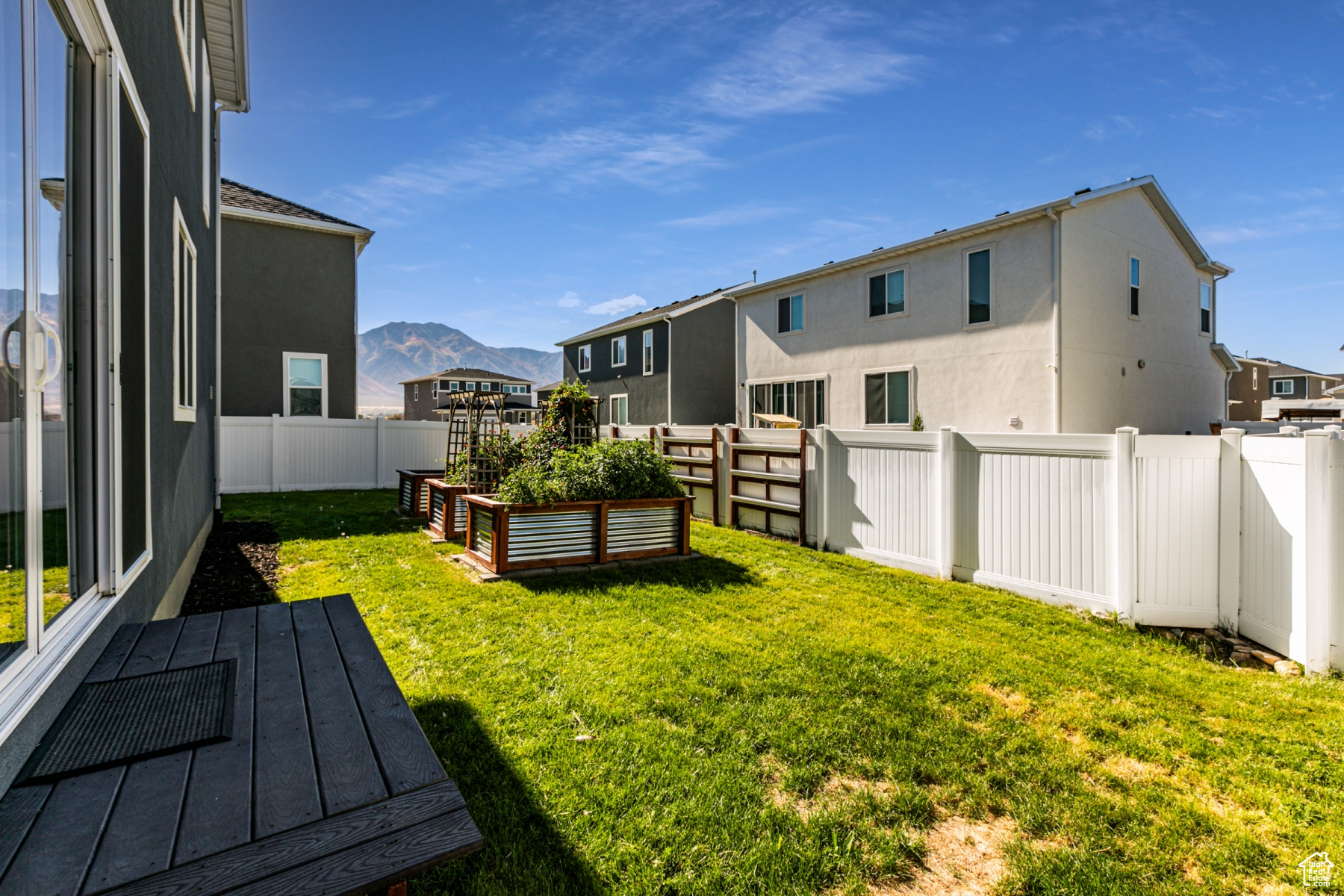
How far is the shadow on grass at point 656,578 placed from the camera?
19.5 feet

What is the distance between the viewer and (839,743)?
308 centimetres

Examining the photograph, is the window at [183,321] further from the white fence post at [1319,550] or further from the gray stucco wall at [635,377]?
the gray stucco wall at [635,377]

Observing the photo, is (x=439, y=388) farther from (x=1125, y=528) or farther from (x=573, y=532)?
(x=1125, y=528)

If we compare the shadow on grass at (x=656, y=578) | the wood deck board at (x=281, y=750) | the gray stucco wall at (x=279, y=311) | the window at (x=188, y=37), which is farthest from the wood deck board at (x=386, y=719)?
the gray stucco wall at (x=279, y=311)

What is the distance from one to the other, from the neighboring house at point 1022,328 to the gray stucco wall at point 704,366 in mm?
4617

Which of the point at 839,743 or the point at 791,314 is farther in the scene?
the point at 791,314

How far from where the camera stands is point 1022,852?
233cm

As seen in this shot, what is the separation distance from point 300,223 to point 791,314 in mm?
12532

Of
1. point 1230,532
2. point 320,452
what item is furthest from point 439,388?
point 1230,532

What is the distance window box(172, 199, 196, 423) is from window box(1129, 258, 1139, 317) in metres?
16.2

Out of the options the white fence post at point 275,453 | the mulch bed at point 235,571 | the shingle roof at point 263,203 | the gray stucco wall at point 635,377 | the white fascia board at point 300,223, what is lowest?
the mulch bed at point 235,571

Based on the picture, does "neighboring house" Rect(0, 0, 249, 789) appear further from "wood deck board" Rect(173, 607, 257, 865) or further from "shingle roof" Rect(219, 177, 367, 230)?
"shingle roof" Rect(219, 177, 367, 230)

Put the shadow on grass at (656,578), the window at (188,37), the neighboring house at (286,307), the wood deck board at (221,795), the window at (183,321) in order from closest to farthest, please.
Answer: the wood deck board at (221,795)
the window at (183,321)
the window at (188,37)
the shadow on grass at (656,578)
the neighboring house at (286,307)

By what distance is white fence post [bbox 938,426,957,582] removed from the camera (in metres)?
6.43
